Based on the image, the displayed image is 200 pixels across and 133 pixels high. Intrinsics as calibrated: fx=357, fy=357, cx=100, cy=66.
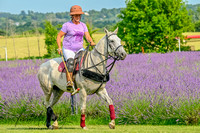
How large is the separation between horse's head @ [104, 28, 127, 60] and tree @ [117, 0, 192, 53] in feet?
72.2

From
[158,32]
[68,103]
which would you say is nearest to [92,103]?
[68,103]

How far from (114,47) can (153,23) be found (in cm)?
2253

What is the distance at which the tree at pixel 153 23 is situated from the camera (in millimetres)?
28609

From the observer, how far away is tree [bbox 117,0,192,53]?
28.6m

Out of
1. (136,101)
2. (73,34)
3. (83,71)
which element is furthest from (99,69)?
(136,101)

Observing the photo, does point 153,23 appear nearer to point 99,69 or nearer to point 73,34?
point 73,34

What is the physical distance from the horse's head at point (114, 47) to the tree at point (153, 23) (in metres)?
22.0

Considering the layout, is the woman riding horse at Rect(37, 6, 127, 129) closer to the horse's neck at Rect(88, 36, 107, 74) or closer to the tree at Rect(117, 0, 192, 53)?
the horse's neck at Rect(88, 36, 107, 74)

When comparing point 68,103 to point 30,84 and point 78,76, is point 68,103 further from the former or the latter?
point 78,76

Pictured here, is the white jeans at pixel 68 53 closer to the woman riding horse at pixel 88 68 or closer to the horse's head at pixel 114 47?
the woman riding horse at pixel 88 68

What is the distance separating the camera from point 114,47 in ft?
21.3

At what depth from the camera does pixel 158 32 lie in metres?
29.4

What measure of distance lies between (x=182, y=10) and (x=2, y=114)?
78.6ft

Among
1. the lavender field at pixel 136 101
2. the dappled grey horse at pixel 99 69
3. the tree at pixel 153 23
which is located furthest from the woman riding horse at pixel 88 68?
the tree at pixel 153 23
